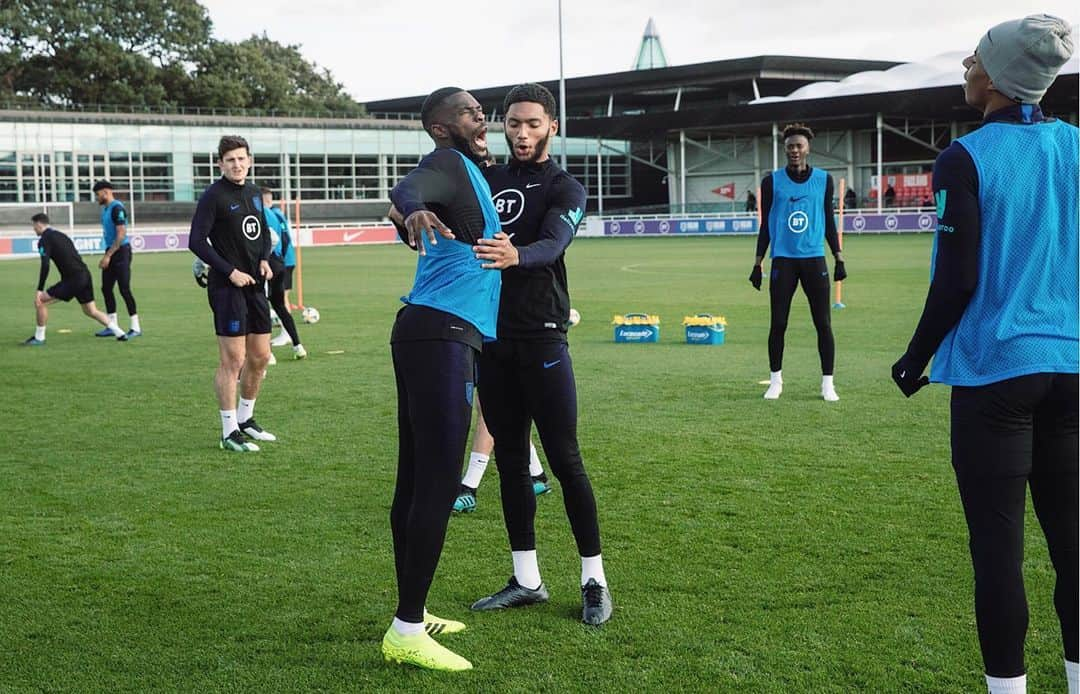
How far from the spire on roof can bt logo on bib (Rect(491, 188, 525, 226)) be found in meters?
85.8

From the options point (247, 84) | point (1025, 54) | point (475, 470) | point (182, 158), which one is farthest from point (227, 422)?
point (247, 84)

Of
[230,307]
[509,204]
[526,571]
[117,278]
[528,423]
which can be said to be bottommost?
[526,571]

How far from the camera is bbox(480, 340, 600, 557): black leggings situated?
481 cm

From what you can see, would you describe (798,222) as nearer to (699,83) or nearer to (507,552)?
(507,552)

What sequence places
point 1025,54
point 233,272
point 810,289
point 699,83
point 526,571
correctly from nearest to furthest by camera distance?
point 1025,54 < point 526,571 < point 233,272 < point 810,289 < point 699,83

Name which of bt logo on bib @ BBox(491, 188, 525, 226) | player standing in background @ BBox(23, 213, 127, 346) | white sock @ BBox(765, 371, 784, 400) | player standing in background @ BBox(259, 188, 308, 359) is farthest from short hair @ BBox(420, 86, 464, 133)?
player standing in background @ BBox(23, 213, 127, 346)

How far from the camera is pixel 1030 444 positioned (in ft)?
10.8

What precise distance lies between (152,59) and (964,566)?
77606mm

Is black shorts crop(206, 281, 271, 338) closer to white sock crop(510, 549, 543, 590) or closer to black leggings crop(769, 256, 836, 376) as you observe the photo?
white sock crop(510, 549, 543, 590)

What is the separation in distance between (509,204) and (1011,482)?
2.33 metres

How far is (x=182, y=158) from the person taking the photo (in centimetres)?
6278

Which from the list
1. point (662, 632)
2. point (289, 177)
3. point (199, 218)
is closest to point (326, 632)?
point (662, 632)

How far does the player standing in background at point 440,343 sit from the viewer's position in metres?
4.22

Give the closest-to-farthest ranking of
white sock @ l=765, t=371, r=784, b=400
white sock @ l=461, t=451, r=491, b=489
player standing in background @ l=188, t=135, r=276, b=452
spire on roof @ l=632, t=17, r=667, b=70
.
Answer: white sock @ l=461, t=451, r=491, b=489, player standing in background @ l=188, t=135, r=276, b=452, white sock @ l=765, t=371, r=784, b=400, spire on roof @ l=632, t=17, r=667, b=70
